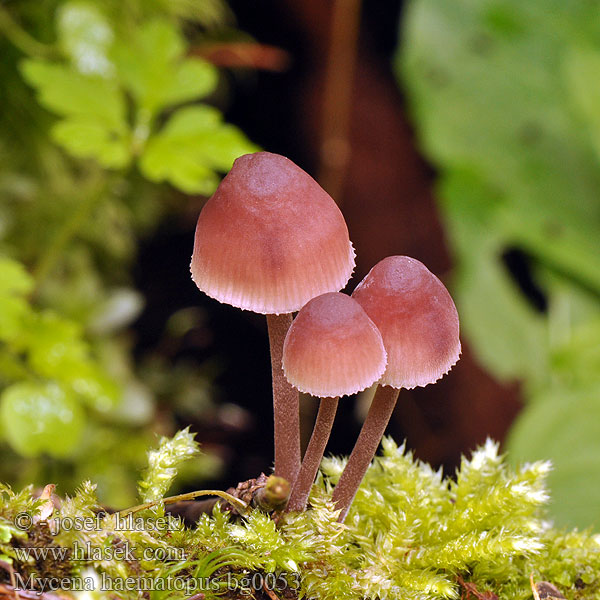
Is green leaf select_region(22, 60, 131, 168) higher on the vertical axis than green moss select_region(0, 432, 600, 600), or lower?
higher

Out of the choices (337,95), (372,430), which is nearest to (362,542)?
(372,430)

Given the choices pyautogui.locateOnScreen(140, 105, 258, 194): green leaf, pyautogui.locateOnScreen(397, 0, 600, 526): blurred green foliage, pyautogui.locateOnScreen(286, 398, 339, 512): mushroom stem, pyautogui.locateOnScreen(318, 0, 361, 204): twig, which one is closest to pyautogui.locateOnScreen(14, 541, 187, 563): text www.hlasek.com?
pyautogui.locateOnScreen(286, 398, 339, 512): mushroom stem

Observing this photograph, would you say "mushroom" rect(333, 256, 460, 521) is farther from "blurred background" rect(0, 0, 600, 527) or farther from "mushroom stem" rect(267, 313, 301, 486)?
"blurred background" rect(0, 0, 600, 527)

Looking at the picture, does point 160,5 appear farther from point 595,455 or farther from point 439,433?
point 439,433

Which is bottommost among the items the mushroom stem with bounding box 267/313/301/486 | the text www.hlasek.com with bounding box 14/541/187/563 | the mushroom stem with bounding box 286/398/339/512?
the text www.hlasek.com with bounding box 14/541/187/563

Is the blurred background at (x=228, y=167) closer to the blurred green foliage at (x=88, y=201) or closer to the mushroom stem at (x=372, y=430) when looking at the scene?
the blurred green foliage at (x=88, y=201)

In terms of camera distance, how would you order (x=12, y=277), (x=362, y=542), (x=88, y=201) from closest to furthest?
1. (x=362, y=542)
2. (x=12, y=277)
3. (x=88, y=201)

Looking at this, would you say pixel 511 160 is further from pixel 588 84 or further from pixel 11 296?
pixel 11 296
